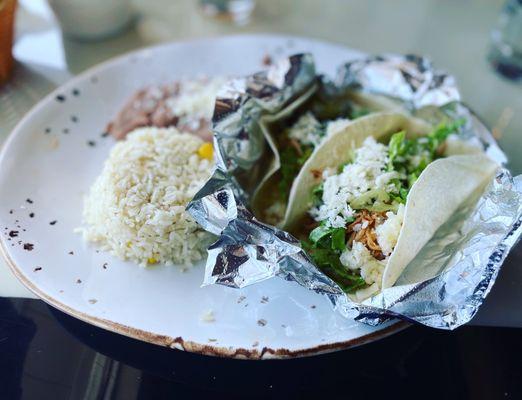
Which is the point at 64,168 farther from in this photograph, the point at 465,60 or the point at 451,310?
the point at 465,60

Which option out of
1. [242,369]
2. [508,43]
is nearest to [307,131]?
[242,369]

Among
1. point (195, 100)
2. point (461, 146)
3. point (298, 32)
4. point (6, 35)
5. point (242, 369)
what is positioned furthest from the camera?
point (298, 32)

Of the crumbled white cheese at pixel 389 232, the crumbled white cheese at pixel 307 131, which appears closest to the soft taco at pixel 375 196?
the crumbled white cheese at pixel 389 232

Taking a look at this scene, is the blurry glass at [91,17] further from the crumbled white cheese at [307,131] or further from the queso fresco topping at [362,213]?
the queso fresco topping at [362,213]

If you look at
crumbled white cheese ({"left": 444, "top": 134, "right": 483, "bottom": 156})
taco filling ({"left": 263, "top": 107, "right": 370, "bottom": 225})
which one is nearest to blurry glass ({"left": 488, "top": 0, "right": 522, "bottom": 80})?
crumbled white cheese ({"left": 444, "top": 134, "right": 483, "bottom": 156})

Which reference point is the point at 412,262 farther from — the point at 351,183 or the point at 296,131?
the point at 296,131
